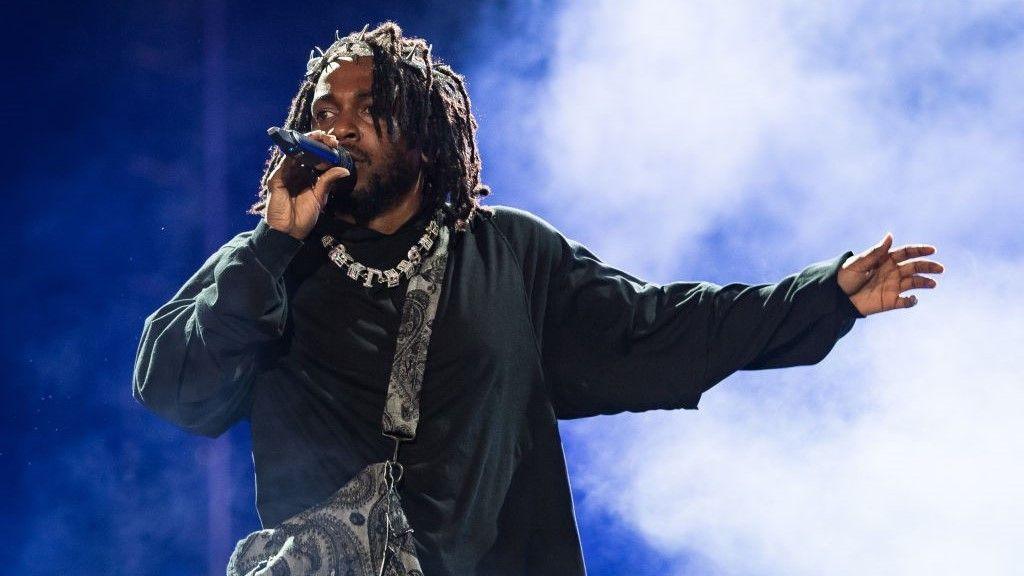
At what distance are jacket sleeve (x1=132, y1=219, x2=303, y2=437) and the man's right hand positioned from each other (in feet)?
0.08

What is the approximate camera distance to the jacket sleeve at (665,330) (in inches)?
90.9

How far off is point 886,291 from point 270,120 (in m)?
2.14

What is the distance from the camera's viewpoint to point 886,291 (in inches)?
88.6

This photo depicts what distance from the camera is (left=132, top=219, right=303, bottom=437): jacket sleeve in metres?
2.11

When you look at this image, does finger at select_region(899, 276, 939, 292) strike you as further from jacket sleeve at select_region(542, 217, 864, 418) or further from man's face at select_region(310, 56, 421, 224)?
man's face at select_region(310, 56, 421, 224)

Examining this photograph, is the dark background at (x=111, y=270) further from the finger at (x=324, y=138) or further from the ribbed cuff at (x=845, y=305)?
the ribbed cuff at (x=845, y=305)

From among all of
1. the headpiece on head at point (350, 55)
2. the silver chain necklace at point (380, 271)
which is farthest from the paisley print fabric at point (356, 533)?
the headpiece on head at point (350, 55)

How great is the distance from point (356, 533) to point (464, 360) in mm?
391

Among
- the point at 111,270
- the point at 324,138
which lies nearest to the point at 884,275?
the point at 324,138

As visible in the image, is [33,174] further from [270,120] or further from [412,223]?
[412,223]

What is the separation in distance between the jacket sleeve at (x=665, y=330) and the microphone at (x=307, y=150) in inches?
19.2

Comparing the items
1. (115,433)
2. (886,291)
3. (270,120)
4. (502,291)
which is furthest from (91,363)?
(886,291)

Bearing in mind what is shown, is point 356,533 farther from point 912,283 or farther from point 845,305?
point 912,283

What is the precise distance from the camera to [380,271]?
239 cm
